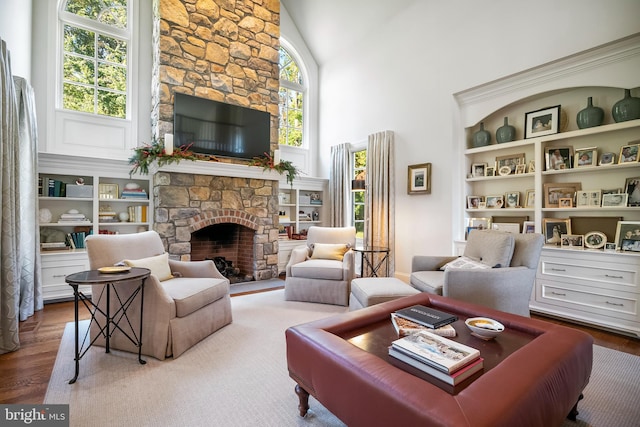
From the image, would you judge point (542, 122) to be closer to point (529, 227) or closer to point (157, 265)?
point (529, 227)

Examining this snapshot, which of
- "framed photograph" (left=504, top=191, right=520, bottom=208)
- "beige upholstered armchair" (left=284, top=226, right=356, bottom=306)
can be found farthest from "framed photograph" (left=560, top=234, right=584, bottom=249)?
"beige upholstered armchair" (left=284, top=226, right=356, bottom=306)

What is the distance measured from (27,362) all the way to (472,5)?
5.67 metres

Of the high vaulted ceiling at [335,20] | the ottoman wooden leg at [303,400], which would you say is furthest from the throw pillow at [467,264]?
the high vaulted ceiling at [335,20]

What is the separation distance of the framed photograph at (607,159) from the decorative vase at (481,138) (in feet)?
3.80

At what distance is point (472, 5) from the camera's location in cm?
393

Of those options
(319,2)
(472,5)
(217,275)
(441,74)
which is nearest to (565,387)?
(217,275)

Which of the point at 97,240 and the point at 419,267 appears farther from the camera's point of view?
the point at 419,267

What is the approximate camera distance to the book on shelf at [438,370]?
1.15m

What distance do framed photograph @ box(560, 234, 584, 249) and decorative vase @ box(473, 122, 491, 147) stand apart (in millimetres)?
1419

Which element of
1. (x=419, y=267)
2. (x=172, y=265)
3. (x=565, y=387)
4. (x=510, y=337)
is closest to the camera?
(x=565, y=387)

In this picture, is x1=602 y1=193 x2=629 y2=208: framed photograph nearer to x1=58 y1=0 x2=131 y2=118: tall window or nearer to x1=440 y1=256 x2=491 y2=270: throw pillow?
x1=440 y1=256 x2=491 y2=270: throw pillow

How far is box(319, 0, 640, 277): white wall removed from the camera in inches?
124

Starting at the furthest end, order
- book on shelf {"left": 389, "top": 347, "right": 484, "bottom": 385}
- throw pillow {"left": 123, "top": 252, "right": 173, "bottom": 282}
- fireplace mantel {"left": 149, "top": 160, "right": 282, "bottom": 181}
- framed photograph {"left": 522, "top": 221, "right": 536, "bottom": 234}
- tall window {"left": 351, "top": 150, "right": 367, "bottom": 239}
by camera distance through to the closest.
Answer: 1. tall window {"left": 351, "top": 150, "right": 367, "bottom": 239}
2. fireplace mantel {"left": 149, "top": 160, "right": 282, "bottom": 181}
3. framed photograph {"left": 522, "top": 221, "right": 536, "bottom": 234}
4. throw pillow {"left": 123, "top": 252, "right": 173, "bottom": 282}
5. book on shelf {"left": 389, "top": 347, "right": 484, "bottom": 385}

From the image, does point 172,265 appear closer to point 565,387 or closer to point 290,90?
point 565,387
